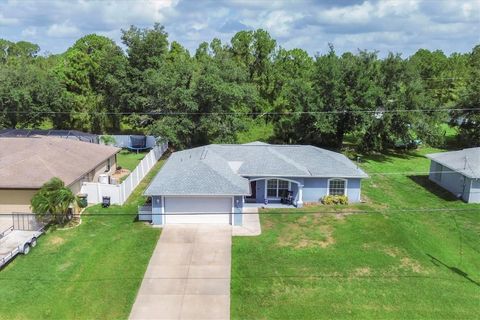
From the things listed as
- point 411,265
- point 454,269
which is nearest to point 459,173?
point 454,269

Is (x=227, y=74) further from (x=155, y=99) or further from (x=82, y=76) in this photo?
(x=82, y=76)

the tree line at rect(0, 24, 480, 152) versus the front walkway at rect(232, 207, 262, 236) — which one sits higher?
the tree line at rect(0, 24, 480, 152)

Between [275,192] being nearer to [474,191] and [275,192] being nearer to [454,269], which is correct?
[454,269]

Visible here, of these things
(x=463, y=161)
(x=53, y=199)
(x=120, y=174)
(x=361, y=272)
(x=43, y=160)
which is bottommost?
(x=361, y=272)

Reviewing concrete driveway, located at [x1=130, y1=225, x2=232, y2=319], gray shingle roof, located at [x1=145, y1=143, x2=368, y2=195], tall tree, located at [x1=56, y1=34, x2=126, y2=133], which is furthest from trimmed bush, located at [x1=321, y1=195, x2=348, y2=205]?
tall tree, located at [x1=56, y1=34, x2=126, y2=133]

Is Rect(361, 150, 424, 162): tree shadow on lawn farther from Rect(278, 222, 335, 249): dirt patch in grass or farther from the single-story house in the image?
Rect(278, 222, 335, 249): dirt patch in grass

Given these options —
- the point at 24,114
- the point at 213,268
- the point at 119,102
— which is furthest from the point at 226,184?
the point at 24,114

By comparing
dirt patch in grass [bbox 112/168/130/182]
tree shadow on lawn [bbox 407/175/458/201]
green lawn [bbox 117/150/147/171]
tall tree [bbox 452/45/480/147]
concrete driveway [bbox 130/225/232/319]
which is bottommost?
concrete driveway [bbox 130/225/232/319]
